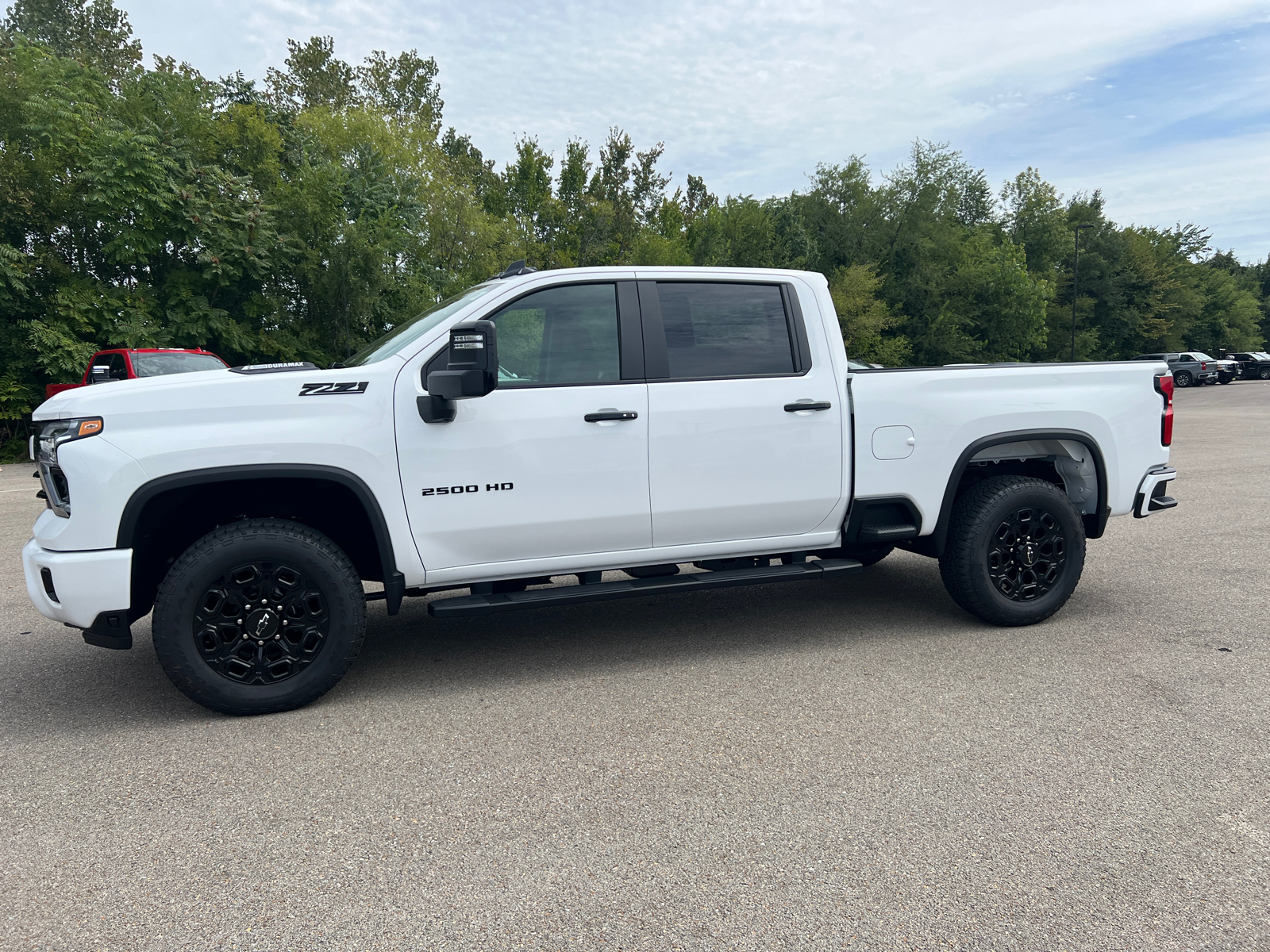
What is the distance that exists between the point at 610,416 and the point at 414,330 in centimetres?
114

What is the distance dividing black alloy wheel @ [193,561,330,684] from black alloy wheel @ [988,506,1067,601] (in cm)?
366

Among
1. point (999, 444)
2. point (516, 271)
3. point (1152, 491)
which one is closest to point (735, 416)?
point (516, 271)

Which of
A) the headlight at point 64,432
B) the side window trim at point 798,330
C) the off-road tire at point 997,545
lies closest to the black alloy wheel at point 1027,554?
the off-road tire at point 997,545

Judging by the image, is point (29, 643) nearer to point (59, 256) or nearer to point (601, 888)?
point (601, 888)

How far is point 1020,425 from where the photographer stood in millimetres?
4973

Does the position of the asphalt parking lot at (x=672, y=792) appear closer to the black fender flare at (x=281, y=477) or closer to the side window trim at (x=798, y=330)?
the black fender flare at (x=281, y=477)

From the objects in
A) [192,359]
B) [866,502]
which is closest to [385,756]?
[866,502]

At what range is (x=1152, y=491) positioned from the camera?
5.29 meters

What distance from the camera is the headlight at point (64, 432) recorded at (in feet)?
12.0

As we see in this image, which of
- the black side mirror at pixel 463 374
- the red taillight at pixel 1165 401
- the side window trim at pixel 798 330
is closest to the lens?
the black side mirror at pixel 463 374

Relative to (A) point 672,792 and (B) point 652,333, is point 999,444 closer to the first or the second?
(B) point 652,333

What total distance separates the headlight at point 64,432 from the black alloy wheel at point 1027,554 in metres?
4.55

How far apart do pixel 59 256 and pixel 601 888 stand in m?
23.6

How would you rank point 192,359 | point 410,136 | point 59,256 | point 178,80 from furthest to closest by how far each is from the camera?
point 410,136, point 178,80, point 59,256, point 192,359
